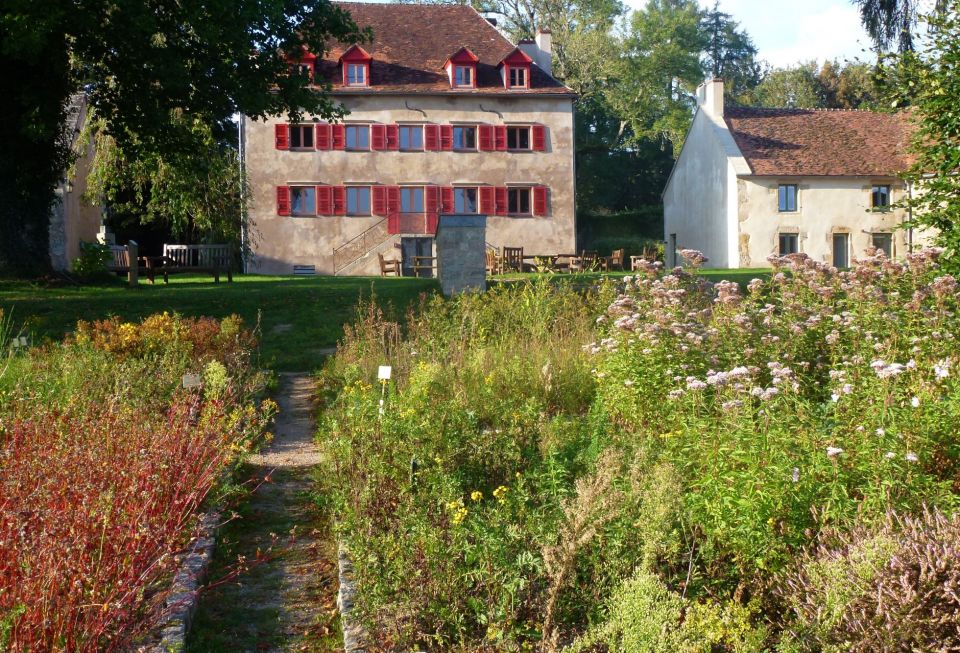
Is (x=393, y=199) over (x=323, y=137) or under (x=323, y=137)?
under

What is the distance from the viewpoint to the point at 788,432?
16.1 ft

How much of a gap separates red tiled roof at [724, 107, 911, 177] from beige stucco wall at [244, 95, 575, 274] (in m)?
7.33

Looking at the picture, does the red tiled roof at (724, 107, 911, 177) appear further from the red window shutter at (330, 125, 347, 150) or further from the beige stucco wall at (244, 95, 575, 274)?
the red window shutter at (330, 125, 347, 150)

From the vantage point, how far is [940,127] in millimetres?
9180

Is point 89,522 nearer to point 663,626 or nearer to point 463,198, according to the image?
point 663,626

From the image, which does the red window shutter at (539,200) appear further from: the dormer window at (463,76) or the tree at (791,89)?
the tree at (791,89)

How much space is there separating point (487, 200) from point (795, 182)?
11.7m

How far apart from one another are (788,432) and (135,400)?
4849 millimetres

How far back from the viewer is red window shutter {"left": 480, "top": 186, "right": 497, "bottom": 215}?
3678 cm

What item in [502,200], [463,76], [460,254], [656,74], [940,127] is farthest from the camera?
[656,74]

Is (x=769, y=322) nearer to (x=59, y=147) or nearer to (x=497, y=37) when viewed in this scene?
(x=59, y=147)

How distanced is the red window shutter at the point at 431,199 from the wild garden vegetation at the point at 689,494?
95.5 ft

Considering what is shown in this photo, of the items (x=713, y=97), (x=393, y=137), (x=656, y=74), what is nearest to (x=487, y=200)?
(x=393, y=137)

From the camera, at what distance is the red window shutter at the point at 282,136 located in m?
35.9
